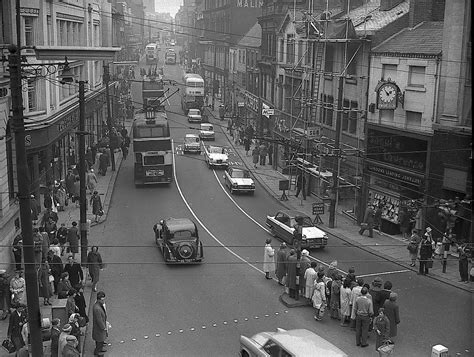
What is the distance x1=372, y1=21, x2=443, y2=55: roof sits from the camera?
29.8 metres

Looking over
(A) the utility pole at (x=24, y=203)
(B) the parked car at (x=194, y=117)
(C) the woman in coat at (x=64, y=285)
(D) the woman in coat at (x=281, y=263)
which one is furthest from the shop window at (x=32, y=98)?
(B) the parked car at (x=194, y=117)

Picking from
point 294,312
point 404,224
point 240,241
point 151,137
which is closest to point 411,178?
point 404,224

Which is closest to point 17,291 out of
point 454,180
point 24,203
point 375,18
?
point 24,203

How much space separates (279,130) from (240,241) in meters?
22.9

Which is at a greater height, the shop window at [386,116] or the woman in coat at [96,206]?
the shop window at [386,116]

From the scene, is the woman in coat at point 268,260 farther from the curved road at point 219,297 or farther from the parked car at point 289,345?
the parked car at point 289,345

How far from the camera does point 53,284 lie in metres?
21.3

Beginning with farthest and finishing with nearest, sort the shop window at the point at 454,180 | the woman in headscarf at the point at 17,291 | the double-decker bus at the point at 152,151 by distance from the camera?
1. the double-decker bus at the point at 152,151
2. the shop window at the point at 454,180
3. the woman in headscarf at the point at 17,291

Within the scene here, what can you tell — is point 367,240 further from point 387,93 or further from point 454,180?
point 387,93

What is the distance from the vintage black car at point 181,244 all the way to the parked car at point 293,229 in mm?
4745

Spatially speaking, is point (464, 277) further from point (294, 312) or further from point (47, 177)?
point (47, 177)

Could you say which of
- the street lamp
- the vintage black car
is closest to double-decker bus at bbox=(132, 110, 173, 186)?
the vintage black car

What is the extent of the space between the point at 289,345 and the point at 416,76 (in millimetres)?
19650

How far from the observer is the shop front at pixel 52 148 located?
103 feet
